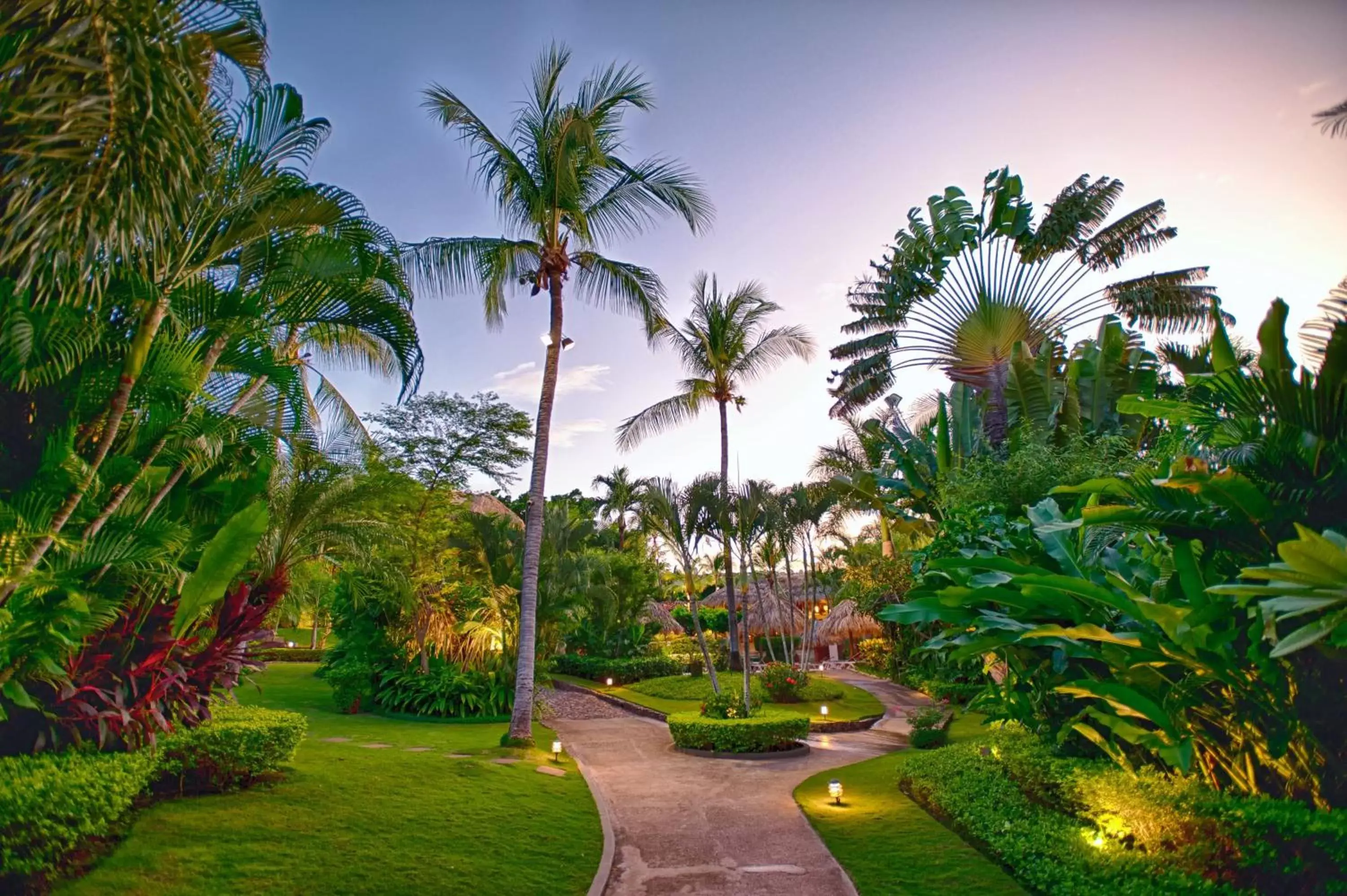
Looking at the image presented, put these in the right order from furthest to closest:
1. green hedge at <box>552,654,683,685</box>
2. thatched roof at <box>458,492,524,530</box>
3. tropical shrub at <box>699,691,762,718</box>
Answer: thatched roof at <box>458,492,524,530</box> < green hedge at <box>552,654,683,685</box> < tropical shrub at <box>699,691,762,718</box>

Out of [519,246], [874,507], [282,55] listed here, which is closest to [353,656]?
[519,246]

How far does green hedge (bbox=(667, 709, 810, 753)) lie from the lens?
13453 mm

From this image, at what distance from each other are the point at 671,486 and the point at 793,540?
4.17 m

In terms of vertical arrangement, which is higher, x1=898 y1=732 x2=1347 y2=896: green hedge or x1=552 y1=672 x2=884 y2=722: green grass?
x1=898 y1=732 x2=1347 y2=896: green hedge

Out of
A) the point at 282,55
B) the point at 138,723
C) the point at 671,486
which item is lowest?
the point at 138,723

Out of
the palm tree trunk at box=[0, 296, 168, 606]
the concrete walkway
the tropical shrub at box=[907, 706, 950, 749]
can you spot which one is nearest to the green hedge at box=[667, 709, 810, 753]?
the concrete walkway

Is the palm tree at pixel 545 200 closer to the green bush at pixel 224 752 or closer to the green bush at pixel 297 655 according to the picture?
the green bush at pixel 224 752

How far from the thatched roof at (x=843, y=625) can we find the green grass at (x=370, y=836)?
80.5ft

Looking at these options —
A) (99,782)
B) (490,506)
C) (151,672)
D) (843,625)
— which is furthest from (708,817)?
(843,625)

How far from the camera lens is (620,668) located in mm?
26516

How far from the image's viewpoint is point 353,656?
56.9 feet

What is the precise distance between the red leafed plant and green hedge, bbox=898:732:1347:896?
26.9 ft

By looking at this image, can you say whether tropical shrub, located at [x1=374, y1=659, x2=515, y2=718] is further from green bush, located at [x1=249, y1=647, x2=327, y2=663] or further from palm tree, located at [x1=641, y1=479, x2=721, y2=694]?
green bush, located at [x1=249, y1=647, x2=327, y2=663]

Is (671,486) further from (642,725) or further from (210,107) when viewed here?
(210,107)
